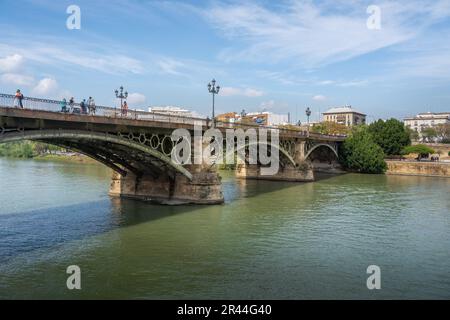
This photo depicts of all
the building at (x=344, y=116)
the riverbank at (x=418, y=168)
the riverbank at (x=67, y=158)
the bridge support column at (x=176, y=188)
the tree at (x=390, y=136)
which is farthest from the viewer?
the building at (x=344, y=116)

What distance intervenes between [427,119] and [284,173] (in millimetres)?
144691

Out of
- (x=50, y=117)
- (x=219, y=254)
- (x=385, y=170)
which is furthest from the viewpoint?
(x=385, y=170)

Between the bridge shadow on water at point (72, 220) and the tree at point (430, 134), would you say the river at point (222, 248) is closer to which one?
the bridge shadow on water at point (72, 220)

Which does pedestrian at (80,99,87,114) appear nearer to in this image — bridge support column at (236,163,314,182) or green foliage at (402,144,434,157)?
bridge support column at (236,163,314,182)

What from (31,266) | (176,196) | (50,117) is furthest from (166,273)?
(176,196)

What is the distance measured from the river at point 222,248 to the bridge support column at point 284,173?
17.0 metres

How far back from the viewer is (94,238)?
19.3m

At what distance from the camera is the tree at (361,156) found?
6162 centimetres

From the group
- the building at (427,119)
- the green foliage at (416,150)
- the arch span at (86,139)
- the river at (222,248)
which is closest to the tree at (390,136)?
the green foliage at (416,150)

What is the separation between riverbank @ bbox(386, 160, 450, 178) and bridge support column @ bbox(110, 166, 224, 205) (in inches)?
1626

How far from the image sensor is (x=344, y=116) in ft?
522

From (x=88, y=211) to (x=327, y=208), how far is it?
15.6 metres

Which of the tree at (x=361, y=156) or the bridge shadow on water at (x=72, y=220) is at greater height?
the tree at (x=361, y=156)

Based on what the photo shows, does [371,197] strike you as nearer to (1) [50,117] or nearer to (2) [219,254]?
(2) [219,254]
